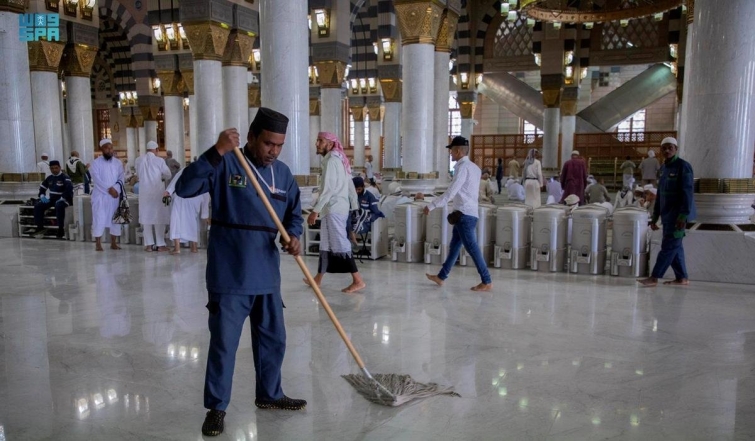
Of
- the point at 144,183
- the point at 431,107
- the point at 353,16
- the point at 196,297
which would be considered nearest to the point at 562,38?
the point at 353,16

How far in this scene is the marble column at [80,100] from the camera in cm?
1371

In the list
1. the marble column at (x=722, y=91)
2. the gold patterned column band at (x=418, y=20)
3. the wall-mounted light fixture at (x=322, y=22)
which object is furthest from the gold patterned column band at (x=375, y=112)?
the marble column at (x=722, y=91)

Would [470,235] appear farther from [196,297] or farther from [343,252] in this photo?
[196,297]

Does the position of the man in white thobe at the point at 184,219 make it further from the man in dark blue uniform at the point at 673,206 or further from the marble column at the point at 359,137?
the marble column at the point at 359,137

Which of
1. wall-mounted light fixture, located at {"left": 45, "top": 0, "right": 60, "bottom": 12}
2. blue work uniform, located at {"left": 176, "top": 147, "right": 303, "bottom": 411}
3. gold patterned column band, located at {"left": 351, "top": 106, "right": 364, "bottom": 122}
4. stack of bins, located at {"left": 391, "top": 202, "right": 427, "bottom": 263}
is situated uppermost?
wall-mounted light fixture, located at {"left": 45, "top": 0, "right": 60, "bottom": 12}

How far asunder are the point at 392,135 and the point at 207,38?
279 inches

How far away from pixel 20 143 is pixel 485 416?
9.59m

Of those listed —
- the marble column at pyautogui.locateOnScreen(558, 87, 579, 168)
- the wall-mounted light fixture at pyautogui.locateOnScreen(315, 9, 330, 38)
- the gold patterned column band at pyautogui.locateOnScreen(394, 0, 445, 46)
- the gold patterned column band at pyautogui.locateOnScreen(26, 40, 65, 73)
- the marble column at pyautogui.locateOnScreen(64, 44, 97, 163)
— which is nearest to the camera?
the gold patterned column band at pyautogui.locateOnScreen(394, 0, 445, 46)

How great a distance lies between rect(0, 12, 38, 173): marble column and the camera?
929 cm

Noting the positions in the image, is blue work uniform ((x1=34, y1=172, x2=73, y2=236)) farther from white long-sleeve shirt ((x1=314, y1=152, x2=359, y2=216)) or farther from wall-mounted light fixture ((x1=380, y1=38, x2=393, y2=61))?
wall-mounted light fixture ((x1=380, y1=38, x2=393, y2=61))

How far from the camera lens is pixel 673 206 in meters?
5.70

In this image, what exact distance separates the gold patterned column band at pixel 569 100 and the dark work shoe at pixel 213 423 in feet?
62.2

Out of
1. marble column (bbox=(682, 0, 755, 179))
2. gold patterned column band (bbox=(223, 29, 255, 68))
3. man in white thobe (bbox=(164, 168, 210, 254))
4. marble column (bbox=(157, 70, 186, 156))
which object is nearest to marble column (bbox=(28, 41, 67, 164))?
gold patterned column band (bbox=(223, 29, 255, 68))

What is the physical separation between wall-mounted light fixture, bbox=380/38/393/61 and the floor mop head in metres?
14.3
